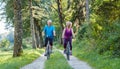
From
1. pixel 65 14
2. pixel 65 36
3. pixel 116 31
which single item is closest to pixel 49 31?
pixel 65 36

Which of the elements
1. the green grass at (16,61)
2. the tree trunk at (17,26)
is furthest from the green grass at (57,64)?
the tree trunk at (17,26)

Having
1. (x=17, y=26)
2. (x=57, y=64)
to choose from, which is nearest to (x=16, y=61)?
(x=57, y=64)

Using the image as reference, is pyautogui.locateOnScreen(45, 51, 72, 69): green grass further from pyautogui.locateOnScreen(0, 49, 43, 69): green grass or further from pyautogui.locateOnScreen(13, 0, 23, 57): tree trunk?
pyautogui.locateOnScreen(13, 0, 23, 57): tree trunk

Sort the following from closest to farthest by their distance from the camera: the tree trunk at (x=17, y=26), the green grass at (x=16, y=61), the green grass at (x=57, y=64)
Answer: the green grass at (x=57, y=64)
the green grass at (x=16, y=61)
the tree trunk at (x=17, y=26)

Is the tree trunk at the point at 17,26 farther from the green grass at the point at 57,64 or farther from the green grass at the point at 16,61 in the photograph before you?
the green grass at the point at 57,64

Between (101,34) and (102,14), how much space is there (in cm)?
442

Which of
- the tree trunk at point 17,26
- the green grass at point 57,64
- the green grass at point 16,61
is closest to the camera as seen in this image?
the green grass at point 57,64

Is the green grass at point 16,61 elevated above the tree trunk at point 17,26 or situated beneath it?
situated beneath

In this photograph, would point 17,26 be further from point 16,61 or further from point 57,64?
point 57,64

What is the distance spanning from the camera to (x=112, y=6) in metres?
24.7

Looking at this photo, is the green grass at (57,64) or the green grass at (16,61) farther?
the green grass at (16,61)

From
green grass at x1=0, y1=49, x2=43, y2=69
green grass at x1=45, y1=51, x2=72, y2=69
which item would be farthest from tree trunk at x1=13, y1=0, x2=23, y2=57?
green grass at x1=45, y1=51, x2=72, y2=69

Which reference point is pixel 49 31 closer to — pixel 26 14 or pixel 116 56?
pixel 116 56

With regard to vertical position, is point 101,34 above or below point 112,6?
below
